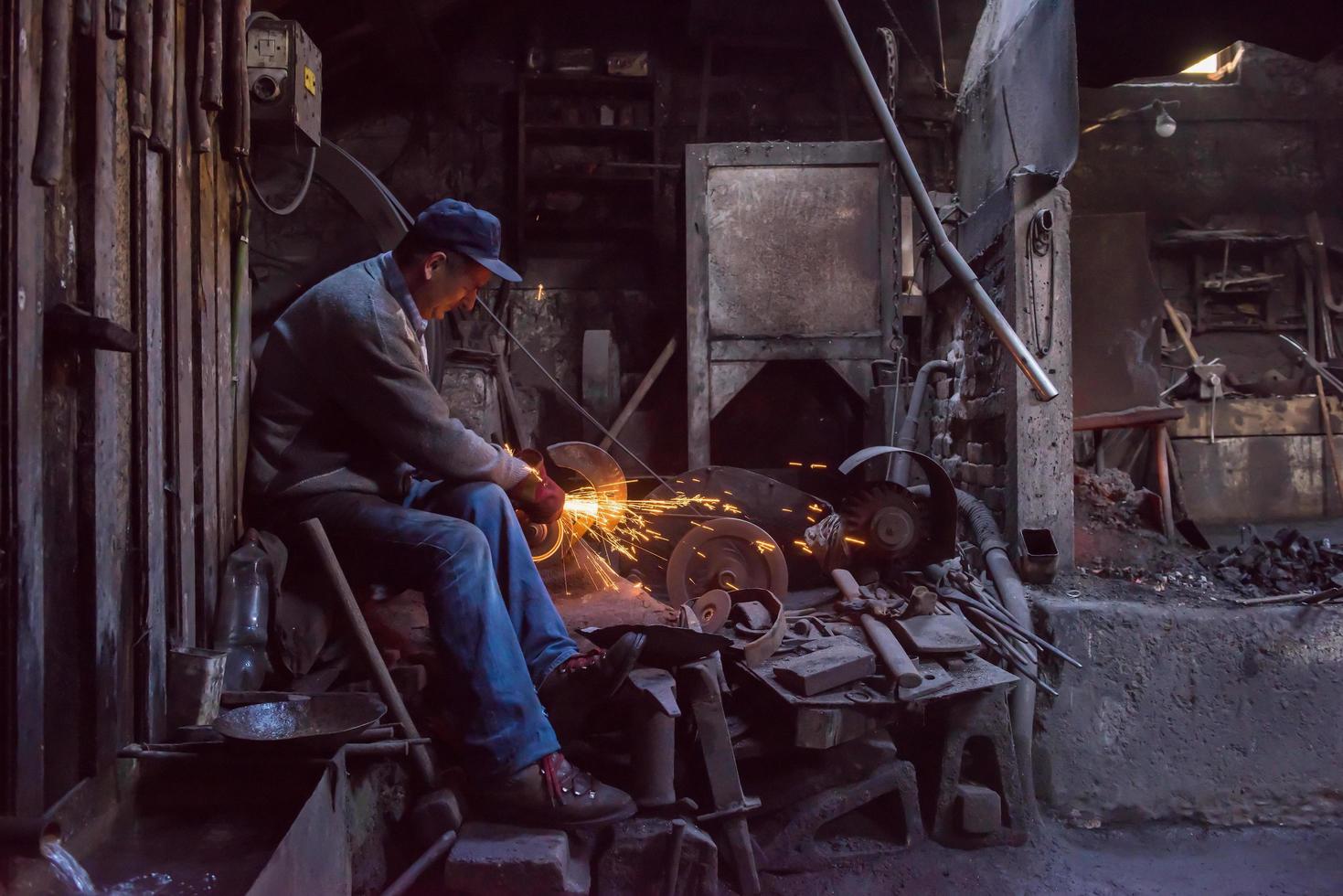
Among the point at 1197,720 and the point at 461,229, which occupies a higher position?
the point at 461,229

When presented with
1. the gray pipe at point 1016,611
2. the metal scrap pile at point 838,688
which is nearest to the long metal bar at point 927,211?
the metal scrap pile at point 838,688

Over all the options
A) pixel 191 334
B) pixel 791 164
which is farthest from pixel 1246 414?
pixel 191 334

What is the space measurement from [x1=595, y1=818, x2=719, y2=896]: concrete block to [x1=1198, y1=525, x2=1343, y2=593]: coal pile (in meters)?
3.27

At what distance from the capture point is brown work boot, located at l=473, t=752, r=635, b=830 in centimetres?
266

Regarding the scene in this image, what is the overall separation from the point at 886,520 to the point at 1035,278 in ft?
5.09

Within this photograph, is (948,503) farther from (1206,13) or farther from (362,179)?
(362,179)

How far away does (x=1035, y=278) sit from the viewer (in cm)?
468

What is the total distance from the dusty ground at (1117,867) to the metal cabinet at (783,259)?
344cm

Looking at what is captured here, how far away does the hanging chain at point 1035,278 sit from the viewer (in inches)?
183

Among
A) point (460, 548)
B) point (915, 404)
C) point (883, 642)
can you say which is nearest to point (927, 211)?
point (915, 404)

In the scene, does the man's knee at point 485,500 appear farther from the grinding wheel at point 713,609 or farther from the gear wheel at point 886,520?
the gear wheel at point 886,520

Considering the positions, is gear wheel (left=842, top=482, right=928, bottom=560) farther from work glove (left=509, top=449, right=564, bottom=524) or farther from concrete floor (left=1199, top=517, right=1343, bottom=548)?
concrete floor (left=1199, top=517, right=1343, bottom=548)

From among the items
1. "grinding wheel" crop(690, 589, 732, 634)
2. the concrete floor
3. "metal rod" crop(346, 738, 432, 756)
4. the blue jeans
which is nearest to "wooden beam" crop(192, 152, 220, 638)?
the blue jeans

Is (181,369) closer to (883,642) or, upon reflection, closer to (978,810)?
(883,642)
